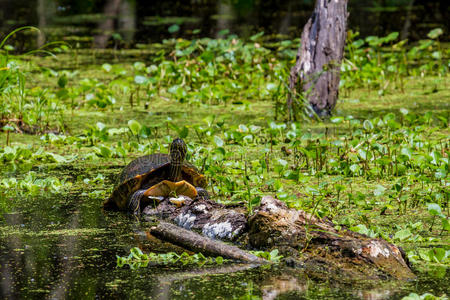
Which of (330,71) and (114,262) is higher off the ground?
(330,71)

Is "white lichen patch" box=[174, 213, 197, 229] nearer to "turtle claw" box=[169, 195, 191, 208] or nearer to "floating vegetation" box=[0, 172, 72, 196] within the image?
"turtle claw" box=[169, 195, 191, 208]

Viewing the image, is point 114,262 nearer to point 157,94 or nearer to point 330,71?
point 330,71

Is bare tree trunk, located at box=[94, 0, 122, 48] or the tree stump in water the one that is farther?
bare tree trunk, located at box=[94, 0, 122, 48]

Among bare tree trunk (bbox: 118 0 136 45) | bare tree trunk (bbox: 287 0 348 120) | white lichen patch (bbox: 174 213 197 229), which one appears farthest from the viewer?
bare tree trunk (bbox: 118 0 136 45)

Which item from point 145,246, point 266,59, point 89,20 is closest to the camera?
point 145,246

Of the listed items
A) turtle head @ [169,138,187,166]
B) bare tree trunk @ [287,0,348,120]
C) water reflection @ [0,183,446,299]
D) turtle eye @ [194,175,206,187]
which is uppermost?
bare tree trunk @ [287,0,348,120]

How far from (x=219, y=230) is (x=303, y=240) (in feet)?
2.11

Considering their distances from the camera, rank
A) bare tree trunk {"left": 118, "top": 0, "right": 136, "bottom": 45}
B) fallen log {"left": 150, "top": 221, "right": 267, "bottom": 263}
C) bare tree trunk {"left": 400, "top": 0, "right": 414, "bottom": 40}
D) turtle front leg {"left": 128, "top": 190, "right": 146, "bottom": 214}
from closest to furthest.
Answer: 1. fallen log {"left": 150, "top": 221, "right": 267, "bottom": 263}
2. turtle front leg {"left": 128, "top": 190, "right": 146, "bottom": 214}
3. bare tree trunk {"left": 400, "top": 0, "right": 414, "bottom": 40}
4. bare tree trunk {"left": 118, "top": 0, "right": 136, "bottom": 45}

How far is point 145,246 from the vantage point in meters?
3.88

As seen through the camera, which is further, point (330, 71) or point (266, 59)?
point (266, 59)

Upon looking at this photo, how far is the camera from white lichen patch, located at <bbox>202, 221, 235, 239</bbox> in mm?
3992

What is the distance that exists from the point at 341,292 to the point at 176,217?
5.20 ft

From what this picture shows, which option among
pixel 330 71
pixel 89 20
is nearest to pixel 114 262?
pixel 330 71

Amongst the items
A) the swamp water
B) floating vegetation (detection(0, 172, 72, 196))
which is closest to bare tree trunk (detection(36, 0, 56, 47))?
floating vegetation (detection(0, 172, 72, 196))
